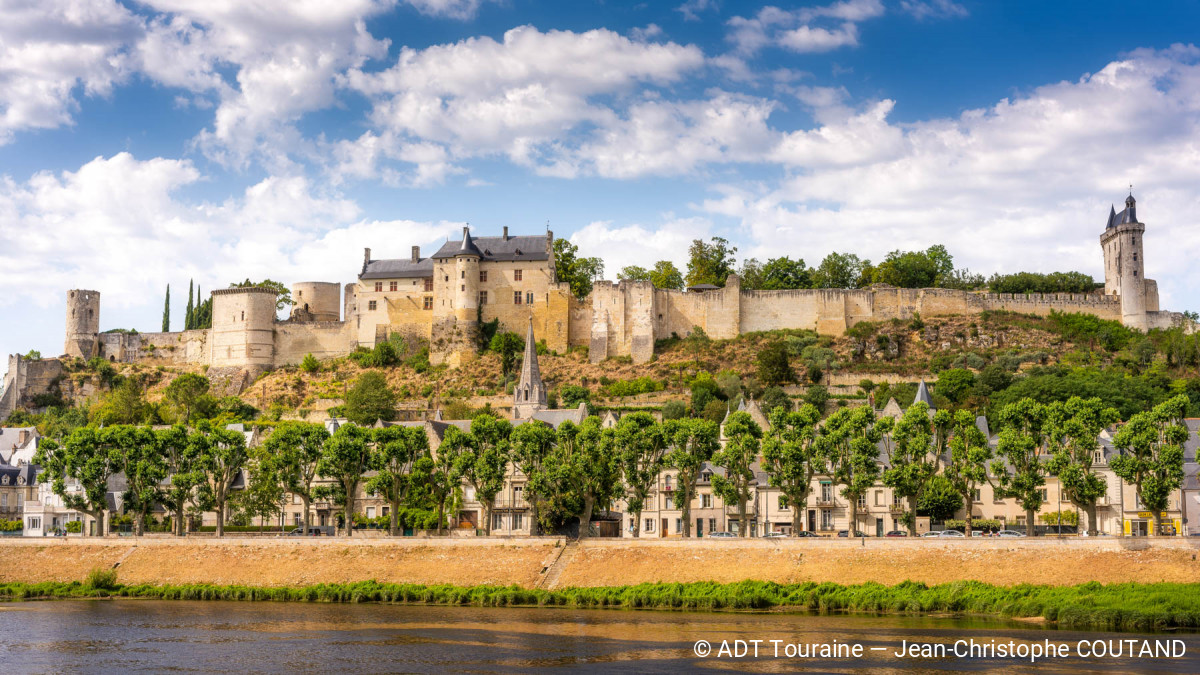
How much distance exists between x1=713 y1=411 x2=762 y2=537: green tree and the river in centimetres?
849

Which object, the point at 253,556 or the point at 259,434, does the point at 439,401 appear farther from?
the point at 253,556

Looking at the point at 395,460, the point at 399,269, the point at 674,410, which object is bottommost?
the point at 395,460

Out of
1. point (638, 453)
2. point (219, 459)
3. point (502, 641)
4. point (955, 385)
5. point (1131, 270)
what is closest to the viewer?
point (502, 641)

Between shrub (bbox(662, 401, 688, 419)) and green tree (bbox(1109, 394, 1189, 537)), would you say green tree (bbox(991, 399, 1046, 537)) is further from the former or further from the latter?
shrub (bbox(662, 401, 688, 419))

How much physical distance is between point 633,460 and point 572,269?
5462 centimetres

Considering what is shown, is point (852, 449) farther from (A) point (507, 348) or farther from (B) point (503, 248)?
(B) point (503, 248)

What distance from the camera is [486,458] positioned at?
5106cm

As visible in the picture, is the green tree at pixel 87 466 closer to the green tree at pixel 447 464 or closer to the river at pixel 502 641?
the river at pixel 502 641

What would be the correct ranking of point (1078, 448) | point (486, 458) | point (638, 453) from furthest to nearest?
point (486, 458) < point (638, 453) < point (1078, 448)

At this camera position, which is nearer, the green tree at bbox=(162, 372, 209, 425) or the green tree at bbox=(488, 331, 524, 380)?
the green tree at bbox=(162, 372, 209, 425)

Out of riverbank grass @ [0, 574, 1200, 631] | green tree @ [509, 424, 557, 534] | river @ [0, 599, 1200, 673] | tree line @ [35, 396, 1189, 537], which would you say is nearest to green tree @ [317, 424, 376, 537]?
tree line @ [35, 396, 1189, 537]

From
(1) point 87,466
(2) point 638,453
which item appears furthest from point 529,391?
(1) point 87,466

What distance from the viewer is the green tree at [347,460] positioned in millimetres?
51906

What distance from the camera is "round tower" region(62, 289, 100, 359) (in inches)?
4134
